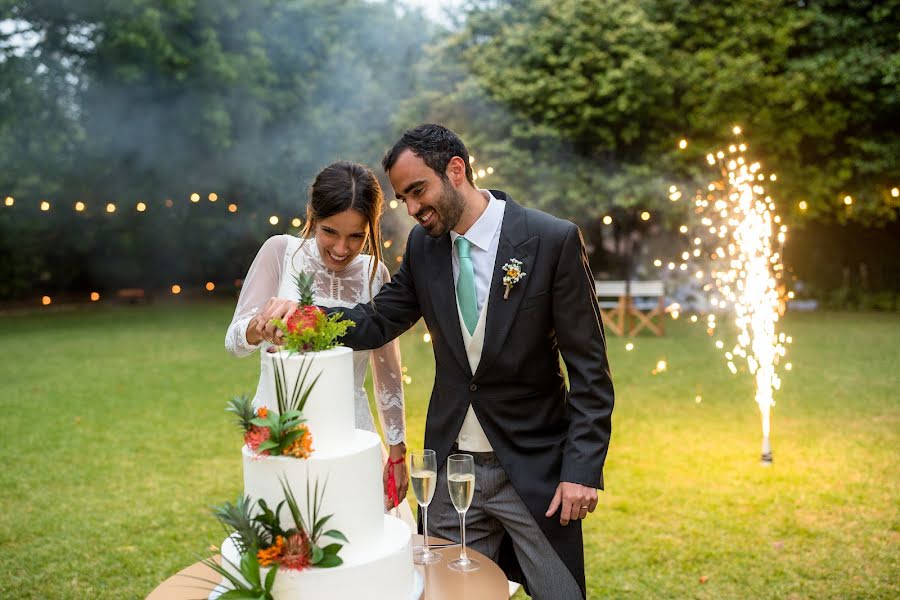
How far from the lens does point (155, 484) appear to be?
7.67 m

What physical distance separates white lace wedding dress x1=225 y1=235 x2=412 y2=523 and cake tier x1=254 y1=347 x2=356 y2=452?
1.25 meters

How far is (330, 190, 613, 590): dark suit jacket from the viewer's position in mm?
3088

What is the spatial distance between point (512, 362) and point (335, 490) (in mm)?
1029

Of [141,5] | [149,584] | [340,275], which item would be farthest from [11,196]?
[340,275]

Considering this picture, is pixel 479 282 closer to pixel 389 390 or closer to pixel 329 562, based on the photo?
pixel 389 390

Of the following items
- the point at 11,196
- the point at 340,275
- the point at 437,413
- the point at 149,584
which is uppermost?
the point at 11,196

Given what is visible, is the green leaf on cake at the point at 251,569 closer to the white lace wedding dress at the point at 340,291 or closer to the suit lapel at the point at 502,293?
the suit lapel at the point at 502,293

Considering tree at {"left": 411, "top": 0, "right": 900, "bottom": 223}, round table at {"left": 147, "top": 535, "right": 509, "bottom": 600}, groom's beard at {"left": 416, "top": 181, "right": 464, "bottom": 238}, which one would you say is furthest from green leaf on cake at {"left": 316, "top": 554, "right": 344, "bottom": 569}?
tree at {"left": 411, "top": 0, "right": 900, "bottom": 223}

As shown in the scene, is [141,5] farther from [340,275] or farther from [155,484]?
[340,275]

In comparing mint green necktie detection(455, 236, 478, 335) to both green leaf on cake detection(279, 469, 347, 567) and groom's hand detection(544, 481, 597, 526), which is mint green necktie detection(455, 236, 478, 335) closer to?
groom's hand detection(544, 481, 597, 526)

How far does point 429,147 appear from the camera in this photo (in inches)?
121

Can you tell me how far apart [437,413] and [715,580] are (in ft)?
10.4

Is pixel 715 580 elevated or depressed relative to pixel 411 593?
depressed

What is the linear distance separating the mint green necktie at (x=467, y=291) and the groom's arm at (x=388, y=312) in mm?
291
